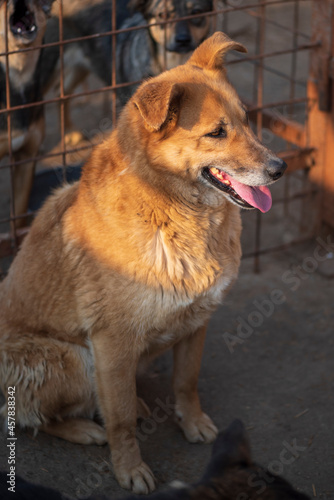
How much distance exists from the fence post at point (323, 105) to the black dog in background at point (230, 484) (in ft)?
10.2

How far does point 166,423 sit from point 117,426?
602 mm

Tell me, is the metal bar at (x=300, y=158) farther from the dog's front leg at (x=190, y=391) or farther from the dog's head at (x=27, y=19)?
the dog's front leg at (x=190, y=391)

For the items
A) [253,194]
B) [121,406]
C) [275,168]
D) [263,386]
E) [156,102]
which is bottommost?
[263,386]

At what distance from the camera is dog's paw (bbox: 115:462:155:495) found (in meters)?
3.22

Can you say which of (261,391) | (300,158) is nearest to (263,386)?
(261,391)

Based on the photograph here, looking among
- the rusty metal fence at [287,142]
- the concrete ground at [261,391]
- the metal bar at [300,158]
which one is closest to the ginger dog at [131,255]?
the concrete ground at [261,391]

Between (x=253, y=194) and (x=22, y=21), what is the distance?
2.48 meters

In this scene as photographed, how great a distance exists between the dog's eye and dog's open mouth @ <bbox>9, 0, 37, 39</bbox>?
226 cm

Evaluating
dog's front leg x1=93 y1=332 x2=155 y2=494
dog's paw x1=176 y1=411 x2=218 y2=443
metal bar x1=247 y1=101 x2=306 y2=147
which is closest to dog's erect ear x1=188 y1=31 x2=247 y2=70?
dog's front leg x1=93 y1=332 x2=155 y2=494

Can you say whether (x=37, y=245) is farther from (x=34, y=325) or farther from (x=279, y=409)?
(x=279, y=409)

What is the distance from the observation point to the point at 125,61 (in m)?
5.52

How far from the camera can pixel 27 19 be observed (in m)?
4.59

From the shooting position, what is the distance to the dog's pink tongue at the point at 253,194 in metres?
2.92

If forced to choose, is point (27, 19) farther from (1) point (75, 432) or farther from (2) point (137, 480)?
(2) point (137, 480)
